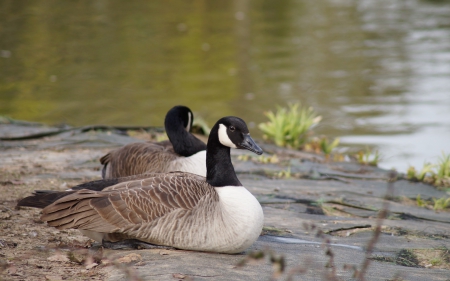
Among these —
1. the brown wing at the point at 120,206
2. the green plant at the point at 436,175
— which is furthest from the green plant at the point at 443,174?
the brown wing at the point at 120,206

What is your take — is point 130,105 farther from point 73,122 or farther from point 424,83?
point 424,83

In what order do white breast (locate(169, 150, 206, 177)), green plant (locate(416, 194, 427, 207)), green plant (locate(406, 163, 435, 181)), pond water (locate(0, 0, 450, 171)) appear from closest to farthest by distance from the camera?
white breast (locate(169, 150, 206, 177)), green plant (locate(416, 194, 427, 207)), green plant (locate(406, 163, 435, 181)), pond water (locate(0, 0, 450, 171))

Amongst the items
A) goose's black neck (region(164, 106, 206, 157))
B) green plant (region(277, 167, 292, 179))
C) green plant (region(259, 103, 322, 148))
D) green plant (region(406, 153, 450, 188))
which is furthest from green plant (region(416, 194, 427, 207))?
green plant (region(259, 103, 322, 148))

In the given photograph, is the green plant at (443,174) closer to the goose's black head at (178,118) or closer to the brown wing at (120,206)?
the goose's black head at (178,118)

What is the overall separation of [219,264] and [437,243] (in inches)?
95.0

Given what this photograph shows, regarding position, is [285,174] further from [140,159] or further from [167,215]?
[167,215]

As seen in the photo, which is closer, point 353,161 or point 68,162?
point 68,162

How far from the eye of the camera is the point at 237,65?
17359 millimetres

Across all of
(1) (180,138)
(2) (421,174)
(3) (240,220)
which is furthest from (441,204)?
(3) (240,220)

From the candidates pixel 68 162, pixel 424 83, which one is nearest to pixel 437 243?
pixel 68 162

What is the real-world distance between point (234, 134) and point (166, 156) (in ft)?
5.71

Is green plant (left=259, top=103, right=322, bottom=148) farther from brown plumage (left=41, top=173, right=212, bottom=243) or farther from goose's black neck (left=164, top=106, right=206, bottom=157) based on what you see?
brown plumage (left=41, top=173, right=212, bottom=243)

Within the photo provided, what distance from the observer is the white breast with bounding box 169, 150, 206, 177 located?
6.25m

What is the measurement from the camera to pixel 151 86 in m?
15.4
